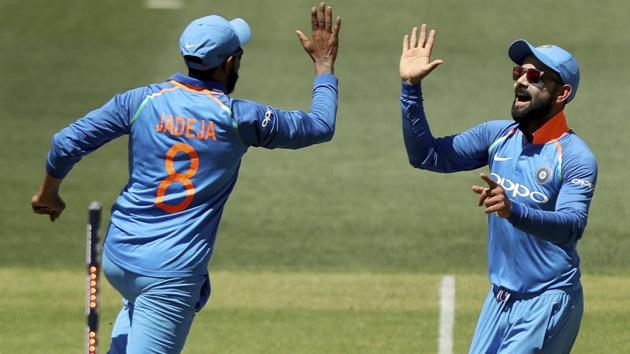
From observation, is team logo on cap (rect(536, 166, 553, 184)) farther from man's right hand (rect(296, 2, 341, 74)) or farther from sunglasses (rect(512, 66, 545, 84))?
man's right hand (rect(296, 2, 341, 74))

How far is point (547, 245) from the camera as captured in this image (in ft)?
23.9

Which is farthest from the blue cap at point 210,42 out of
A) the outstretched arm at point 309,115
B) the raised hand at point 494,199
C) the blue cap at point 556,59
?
the raised hand at point 494,199

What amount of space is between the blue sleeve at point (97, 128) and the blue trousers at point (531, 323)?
2.30 metres

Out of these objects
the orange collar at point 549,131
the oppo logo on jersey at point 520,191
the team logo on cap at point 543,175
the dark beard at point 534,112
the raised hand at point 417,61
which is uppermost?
the raised hand at point 417,61

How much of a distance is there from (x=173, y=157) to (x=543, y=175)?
2.03 m

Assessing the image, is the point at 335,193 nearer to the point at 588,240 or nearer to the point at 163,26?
the point at 588,240

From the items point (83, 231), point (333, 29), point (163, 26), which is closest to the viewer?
point (333, 29)

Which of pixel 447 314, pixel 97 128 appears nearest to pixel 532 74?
pixel 97 128

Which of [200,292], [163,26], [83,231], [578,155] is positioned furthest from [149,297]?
[163,26]

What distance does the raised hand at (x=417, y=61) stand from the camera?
Answer: 756cm

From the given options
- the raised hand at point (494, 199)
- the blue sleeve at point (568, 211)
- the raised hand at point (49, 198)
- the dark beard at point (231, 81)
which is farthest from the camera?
the raised hand at point (49, 198)

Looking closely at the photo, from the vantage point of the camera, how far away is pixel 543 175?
722cm

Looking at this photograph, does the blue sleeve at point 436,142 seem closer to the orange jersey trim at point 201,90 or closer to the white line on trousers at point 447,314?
the orange jersey trim at point 201,90

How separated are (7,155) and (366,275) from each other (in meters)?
4.65
